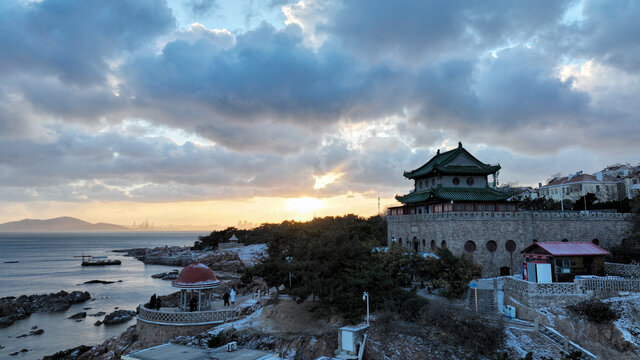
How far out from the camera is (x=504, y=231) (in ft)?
117

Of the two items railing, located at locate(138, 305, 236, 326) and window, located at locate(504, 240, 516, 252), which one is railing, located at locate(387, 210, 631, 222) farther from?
railing, located at locate(138, 305, 236, 326)

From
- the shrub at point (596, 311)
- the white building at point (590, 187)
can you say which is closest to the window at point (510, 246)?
the shrub at point (596, 311)

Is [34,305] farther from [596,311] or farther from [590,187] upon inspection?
[590,187]

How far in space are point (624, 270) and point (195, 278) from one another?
32447mm

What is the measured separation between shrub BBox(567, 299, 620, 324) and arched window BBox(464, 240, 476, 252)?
Answer: 40.9ft

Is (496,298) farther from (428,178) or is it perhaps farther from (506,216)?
(428,178)

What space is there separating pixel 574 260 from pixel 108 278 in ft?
269

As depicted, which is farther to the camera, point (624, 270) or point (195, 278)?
point (624, 270)

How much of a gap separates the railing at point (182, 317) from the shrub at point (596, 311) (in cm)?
2320

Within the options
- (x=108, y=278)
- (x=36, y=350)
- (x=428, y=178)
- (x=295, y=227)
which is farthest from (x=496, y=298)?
(x=108, y=278)

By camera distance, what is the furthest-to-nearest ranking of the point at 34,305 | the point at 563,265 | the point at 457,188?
the point at 34,305 → the point at 457,188 → the point at 563,265

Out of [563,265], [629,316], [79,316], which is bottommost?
[79,316]

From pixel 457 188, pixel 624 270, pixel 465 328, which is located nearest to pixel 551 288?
pixel 465 328

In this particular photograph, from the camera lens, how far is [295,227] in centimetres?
4100
